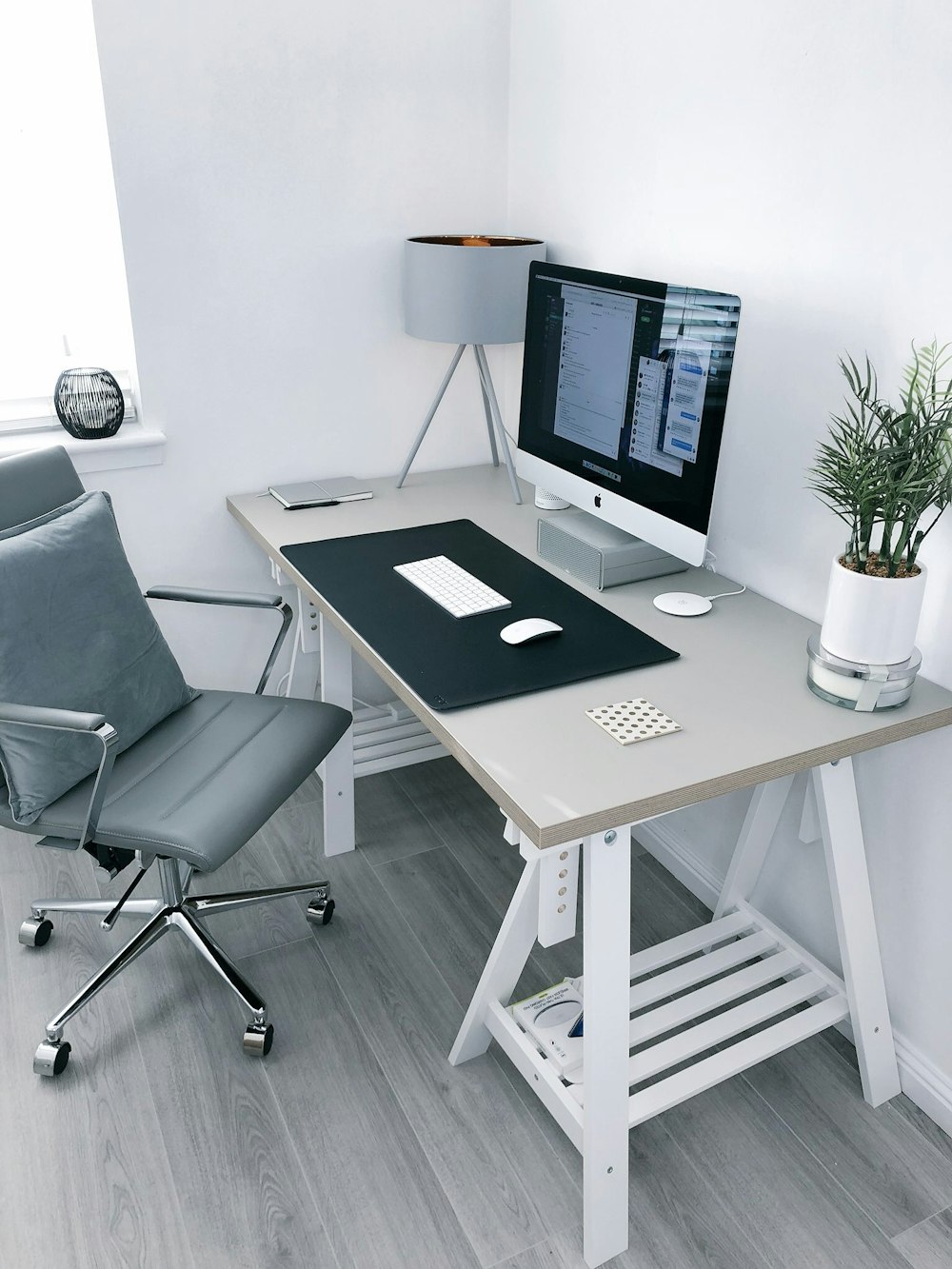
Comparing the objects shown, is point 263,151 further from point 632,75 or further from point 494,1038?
point 494,1038

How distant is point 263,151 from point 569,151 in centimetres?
71

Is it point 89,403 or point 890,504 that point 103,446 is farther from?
point 890,504

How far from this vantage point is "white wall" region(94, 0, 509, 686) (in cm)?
228

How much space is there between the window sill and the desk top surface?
0.68 meters

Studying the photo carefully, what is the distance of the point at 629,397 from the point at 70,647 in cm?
114

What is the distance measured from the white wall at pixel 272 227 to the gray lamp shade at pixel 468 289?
23cm

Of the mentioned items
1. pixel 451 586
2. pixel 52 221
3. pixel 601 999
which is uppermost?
pixel 52 221

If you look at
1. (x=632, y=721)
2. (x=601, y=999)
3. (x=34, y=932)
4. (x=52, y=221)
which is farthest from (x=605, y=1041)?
(x=52, y=221)

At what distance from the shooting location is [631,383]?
6.20 ft

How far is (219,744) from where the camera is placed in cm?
204

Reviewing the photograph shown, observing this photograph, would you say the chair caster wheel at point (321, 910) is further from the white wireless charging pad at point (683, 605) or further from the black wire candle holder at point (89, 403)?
the black wire candle holder at point (89, 403)

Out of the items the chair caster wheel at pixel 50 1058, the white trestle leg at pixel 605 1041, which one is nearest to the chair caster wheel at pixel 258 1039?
the chair caster wheel at pixel 50 1058

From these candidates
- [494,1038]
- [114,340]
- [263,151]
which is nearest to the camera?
[494,1038]

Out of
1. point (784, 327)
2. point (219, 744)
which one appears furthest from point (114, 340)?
point (784, 327)
